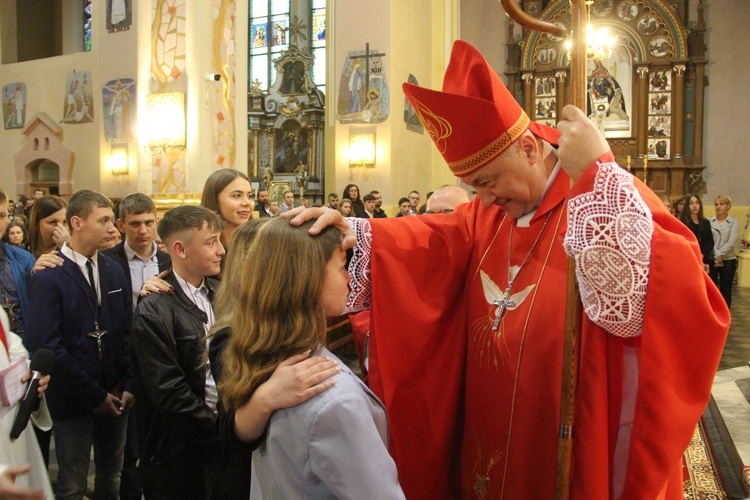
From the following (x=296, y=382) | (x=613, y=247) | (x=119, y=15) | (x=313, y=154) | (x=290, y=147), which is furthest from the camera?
(x=290, y=147)

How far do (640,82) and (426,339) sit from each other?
14.9m

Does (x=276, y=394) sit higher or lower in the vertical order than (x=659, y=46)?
lower

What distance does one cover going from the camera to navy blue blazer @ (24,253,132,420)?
280 centimetres

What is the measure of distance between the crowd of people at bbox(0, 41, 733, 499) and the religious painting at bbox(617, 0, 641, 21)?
581 inches

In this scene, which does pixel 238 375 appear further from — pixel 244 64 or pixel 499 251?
pixel 244 64

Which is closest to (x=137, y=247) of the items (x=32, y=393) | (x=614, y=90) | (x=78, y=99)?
(x=32, y=393)

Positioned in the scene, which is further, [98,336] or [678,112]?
[678,112]

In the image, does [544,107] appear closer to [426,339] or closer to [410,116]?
[410,116]

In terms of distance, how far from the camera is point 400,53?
1166 cm

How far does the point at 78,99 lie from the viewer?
46.1ft

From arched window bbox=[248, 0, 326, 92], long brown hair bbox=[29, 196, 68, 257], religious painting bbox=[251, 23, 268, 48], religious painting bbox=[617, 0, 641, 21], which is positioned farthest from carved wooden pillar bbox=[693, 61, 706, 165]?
long brown hair bbox=[29, 196, 68, 257]

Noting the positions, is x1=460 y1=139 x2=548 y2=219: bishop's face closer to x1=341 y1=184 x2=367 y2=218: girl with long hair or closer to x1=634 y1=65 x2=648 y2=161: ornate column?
x1=341 y1=184 x2=367 y2=218: girl with long hair

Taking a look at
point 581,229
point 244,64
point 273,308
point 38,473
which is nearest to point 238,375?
point 273,308

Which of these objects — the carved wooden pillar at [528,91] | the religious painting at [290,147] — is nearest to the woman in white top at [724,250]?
the carved wooden pillar at [528,91]
